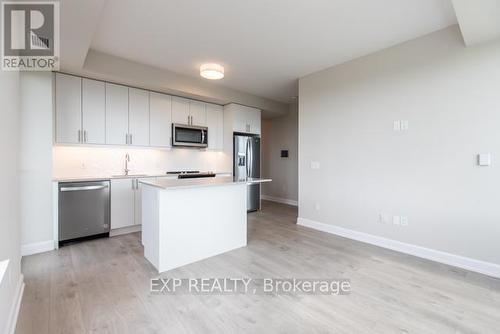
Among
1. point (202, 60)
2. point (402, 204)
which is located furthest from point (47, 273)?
point (402, 204)

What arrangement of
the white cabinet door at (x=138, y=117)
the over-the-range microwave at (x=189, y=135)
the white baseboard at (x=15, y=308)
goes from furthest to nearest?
the over-the-range microwave at (x=189, y=135) → the white cabinet door at (x=138, y=117) → the white baseboard at (x=15, y=308)

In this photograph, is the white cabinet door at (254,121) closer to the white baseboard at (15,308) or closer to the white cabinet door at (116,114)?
the white cabinet door at (116,114)

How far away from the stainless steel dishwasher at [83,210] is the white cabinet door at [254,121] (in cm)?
312

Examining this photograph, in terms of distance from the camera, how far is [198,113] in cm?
479

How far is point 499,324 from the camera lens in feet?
5.61

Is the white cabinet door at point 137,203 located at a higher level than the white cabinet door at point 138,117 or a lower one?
lower

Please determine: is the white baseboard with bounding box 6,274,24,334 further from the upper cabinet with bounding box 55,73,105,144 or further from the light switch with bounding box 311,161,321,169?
the light switch with bounding box 311,161,321,169

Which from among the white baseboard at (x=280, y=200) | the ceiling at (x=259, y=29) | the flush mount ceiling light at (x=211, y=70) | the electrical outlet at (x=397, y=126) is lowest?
the white baseboard at (x=280, y=200)

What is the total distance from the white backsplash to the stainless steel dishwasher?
0.58 meters

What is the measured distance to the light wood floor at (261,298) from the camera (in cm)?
168

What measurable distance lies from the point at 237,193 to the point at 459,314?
240cm

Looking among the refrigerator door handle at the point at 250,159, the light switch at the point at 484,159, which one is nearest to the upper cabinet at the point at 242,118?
the refrigerator door handle at the point at 250,159

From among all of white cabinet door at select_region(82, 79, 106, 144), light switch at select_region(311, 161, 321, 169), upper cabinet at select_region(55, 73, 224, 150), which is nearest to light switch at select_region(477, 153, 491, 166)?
light switch at select_region(311, 161, 321, 169)

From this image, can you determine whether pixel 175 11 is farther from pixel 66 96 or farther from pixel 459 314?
pixel 459 314
